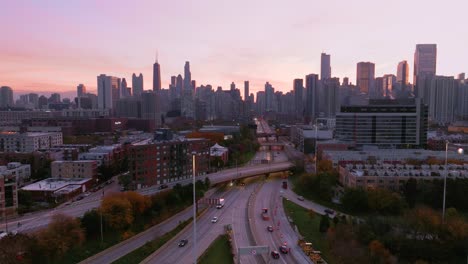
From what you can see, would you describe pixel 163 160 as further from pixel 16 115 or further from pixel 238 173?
pixel 16 115

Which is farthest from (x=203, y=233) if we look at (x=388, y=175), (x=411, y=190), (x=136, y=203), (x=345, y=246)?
(x=388, y=175)

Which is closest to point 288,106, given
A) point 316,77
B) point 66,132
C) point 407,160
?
point 316,77

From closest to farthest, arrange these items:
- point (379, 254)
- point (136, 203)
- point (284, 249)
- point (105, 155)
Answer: point (379, 254), point (284, 249), point (136, 203), point (105, 155)

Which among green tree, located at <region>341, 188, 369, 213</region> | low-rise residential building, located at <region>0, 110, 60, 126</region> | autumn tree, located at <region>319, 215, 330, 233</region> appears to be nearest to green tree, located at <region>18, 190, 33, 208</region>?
autumn tree, located at <region>319, 215, 330, 233</region>

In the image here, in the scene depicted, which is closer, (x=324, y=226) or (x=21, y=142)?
(x=324, y=226)

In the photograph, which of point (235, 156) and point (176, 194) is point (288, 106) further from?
point (176, 194)

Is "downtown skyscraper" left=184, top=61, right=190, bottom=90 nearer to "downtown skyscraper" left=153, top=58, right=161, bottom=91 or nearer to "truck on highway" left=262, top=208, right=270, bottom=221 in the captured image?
"downtown skyscraper" left=153, top=58, right=161, bottom=91

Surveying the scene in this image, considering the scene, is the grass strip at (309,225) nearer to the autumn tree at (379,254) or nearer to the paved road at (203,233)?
the autumn tree at (379,254)
